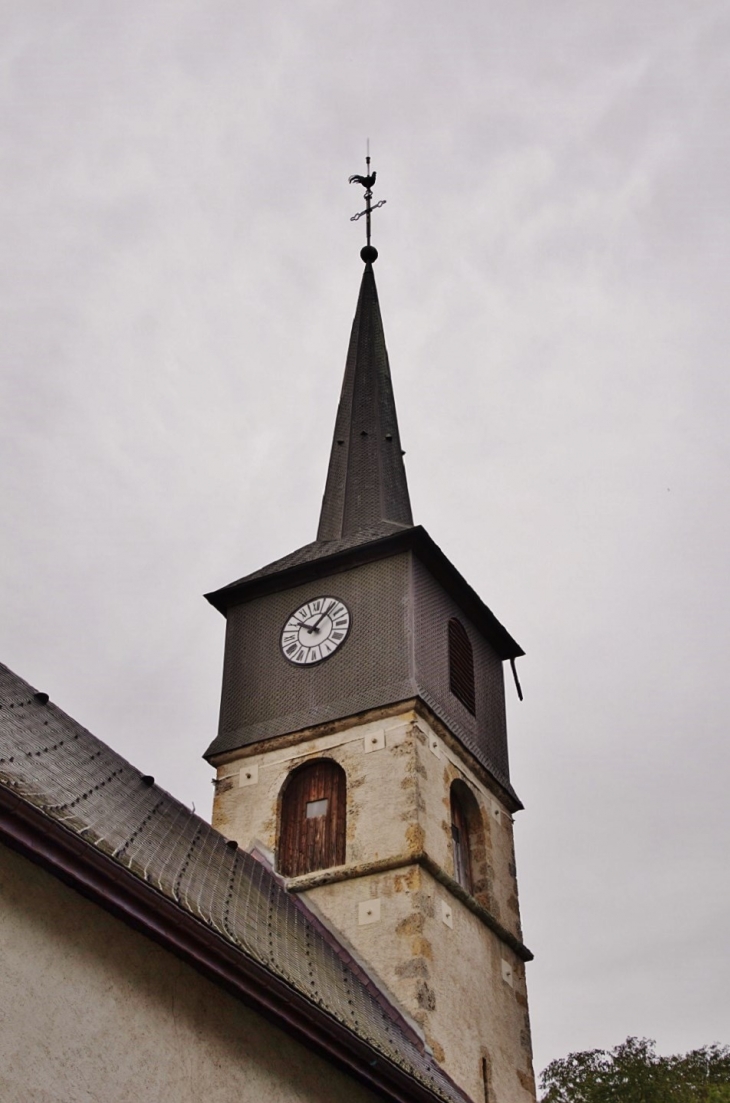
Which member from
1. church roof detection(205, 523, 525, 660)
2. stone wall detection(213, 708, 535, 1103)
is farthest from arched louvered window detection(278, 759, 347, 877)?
church roof detection(205, 523, 525, 660)

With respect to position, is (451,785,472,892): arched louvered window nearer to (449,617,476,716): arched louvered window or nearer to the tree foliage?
(449,617,476,716): arched louvered window

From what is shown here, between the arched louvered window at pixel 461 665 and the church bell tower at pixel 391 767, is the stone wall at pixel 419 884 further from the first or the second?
the arched louvered window at pixel 461 665

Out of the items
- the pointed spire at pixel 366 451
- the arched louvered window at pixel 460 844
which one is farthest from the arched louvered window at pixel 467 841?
the pointed spire at pixel 366 451

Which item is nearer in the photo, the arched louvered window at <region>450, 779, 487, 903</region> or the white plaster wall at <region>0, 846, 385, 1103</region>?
the white plaster wall at <region>0, 846, 385, 1103</region>

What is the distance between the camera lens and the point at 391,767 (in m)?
15.3

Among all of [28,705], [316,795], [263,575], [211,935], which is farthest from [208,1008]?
[263,575]

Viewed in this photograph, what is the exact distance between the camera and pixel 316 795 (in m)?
15.8

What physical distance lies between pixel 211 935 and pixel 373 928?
5.74m

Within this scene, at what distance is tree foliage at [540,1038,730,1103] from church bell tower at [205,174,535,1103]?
13.4 meters

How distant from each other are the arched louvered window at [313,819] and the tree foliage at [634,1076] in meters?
15.2

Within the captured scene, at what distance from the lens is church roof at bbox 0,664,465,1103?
7977 millimetres

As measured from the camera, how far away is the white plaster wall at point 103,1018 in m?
7.35

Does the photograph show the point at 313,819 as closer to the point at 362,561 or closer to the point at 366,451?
the point at 362,561

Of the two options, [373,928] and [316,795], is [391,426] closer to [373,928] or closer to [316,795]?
[316,795]
